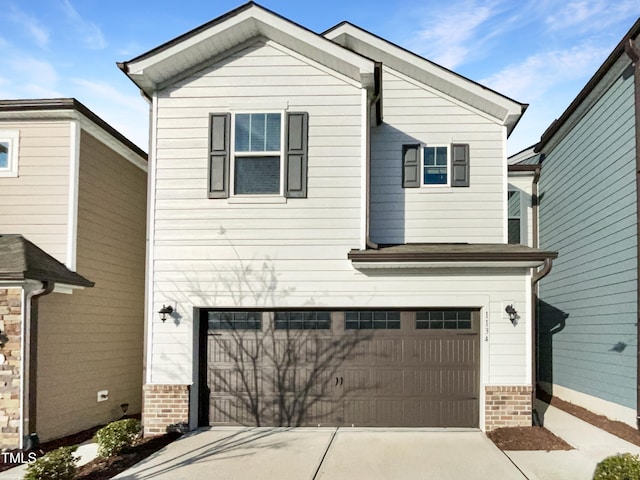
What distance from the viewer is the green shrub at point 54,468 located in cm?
594

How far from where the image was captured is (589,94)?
9.96 metres

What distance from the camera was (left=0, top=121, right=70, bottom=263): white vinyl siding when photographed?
29.7 feet

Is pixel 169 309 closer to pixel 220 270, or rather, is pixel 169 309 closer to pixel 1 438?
pixel 220 270

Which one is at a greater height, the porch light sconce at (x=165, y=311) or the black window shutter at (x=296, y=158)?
the black window shutter at (x=296, y=158)

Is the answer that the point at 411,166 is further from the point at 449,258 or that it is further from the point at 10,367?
the point at 10,367

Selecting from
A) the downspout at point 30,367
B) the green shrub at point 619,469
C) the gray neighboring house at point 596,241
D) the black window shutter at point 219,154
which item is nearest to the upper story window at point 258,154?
the black window shutter at point 219,154

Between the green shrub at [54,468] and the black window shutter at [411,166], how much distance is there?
6.77 metres

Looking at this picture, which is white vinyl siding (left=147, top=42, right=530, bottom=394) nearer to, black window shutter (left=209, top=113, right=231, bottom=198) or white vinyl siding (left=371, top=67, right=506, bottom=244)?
black window shutter (left=209, top=113, right=231, bottom=198)

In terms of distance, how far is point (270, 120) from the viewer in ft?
29.2

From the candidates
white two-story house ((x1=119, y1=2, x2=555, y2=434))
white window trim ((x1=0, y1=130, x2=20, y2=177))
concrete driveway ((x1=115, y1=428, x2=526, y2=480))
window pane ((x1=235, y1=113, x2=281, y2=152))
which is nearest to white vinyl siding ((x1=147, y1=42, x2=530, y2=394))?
white two-story house ((x1=119, y1=2, x2=555, y2=434))

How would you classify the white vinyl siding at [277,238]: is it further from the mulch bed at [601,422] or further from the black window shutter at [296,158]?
the mulch bed at [601,422]

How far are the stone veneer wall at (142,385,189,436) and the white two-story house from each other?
0.8 inches

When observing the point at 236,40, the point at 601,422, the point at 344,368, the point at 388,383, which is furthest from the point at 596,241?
the point at 236,40

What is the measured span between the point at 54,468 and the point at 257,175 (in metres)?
4.97
